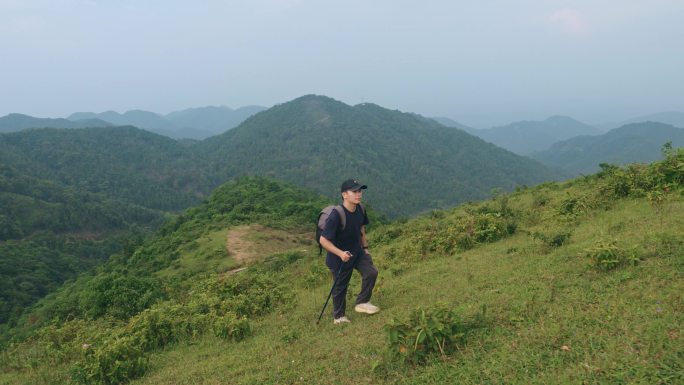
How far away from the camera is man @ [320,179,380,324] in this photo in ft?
21.1

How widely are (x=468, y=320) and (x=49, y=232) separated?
84969 mm

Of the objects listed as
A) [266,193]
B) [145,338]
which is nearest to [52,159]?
[266,193]

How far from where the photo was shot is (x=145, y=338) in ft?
28.6

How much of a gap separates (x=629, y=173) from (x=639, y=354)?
10559 mm

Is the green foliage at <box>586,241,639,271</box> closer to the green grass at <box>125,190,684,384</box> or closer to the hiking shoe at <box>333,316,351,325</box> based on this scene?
the green grass at <box>125,190,684,384</box>

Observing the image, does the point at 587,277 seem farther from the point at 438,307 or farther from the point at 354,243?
the point at 354,243

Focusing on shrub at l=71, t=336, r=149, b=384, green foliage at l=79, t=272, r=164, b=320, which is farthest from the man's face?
green foliage at l=79, t=272, r=164, b=320

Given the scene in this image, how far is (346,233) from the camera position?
6691 millimetres

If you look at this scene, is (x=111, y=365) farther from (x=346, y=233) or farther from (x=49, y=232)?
(x=49, y=232)

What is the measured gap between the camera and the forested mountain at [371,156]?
4951 inches

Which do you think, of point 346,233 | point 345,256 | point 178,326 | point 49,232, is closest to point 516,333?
point 345,256

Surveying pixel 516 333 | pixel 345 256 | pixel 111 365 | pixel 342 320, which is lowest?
pixel 111 365

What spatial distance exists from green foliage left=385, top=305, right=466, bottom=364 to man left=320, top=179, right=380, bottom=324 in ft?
4.42

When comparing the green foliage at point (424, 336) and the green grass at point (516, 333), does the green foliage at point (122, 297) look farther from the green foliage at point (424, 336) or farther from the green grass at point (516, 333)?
the green foliage at point (424, 336)
